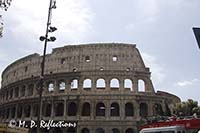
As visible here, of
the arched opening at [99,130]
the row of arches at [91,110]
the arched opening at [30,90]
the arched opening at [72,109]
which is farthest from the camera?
the arched opening at [30,90]

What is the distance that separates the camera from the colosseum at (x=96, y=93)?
143ft

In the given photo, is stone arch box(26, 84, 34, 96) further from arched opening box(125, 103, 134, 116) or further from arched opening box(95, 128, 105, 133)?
arched opening box(125, 103, 134, 116)

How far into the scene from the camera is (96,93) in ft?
144

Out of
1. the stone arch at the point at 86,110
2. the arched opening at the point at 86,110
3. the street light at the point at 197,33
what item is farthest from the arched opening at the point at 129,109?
the street light at the point at 197,33

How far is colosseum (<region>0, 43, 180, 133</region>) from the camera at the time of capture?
43656mm

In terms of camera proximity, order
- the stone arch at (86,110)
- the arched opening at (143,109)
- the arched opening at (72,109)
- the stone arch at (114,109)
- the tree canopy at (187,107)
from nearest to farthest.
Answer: the tree canopy at (187,107)
the stone arch at (114,109)
the arched opening at (143,109)
the stone arch at (86,110)
the arched opening at (72,109)

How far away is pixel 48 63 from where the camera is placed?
49.4 meters

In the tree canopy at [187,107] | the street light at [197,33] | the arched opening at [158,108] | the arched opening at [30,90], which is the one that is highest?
the arched opening at [30,90]

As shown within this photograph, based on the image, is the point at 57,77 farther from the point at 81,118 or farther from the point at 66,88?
the point at 81,118

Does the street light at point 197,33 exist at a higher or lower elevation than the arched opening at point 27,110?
lower

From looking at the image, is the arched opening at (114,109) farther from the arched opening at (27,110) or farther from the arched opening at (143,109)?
the arched opening at (27,110)

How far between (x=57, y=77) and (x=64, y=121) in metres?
6.85

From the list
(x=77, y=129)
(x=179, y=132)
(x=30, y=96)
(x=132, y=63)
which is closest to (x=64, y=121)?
(x=77, y=129)

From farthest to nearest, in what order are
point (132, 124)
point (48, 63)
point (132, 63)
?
point (48, 63), point (132, 63), point (132, 124)
